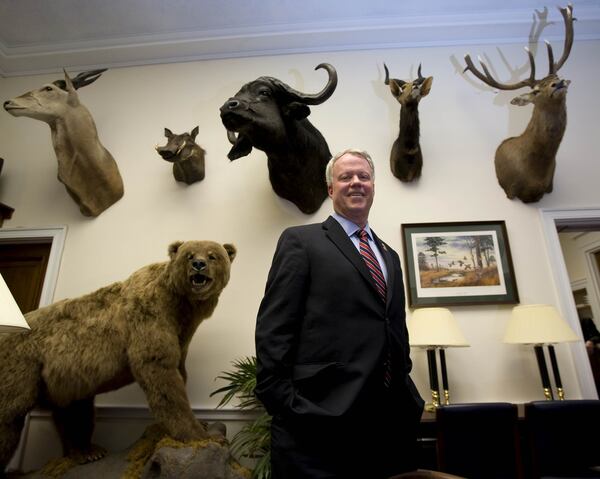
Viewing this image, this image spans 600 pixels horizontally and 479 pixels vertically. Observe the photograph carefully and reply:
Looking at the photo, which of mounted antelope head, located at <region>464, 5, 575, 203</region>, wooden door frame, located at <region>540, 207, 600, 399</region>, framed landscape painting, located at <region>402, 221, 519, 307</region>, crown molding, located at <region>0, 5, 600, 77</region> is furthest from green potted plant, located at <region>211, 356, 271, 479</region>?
crown molding, located at <region>0, 5, 600, 77</region>

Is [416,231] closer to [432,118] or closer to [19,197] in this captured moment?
[432,118]

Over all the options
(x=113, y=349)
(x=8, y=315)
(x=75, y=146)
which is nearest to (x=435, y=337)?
(x=113, y=349)

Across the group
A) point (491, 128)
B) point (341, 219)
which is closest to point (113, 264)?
point (341, 219)

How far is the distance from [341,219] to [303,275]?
31 cm

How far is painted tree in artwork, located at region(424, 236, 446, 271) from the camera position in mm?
2580

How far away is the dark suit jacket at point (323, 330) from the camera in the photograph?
1027 mm

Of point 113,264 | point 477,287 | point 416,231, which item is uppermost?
point 416,231

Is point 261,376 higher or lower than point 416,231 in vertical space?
lower

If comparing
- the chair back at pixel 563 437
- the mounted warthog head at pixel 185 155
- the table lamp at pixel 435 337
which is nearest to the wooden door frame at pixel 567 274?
the chair back at pixel 563 437

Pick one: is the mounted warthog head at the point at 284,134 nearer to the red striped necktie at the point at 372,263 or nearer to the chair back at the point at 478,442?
the red striped necktie at the point at 372,263

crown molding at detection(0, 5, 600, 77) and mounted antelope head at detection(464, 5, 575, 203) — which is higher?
crown molding at detection(0, 5, 600, 77)

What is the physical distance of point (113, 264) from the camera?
276cm

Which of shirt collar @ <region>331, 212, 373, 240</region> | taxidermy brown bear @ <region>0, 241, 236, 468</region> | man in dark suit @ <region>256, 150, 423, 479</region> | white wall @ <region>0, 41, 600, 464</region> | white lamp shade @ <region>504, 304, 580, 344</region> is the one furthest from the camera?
white wall @ <region>0, 41, 600, 464</region>

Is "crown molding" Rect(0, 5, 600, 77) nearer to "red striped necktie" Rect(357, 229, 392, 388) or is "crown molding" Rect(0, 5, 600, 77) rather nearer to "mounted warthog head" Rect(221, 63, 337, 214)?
"mounted warthog head" Rect(221, 63, 337, 214)
